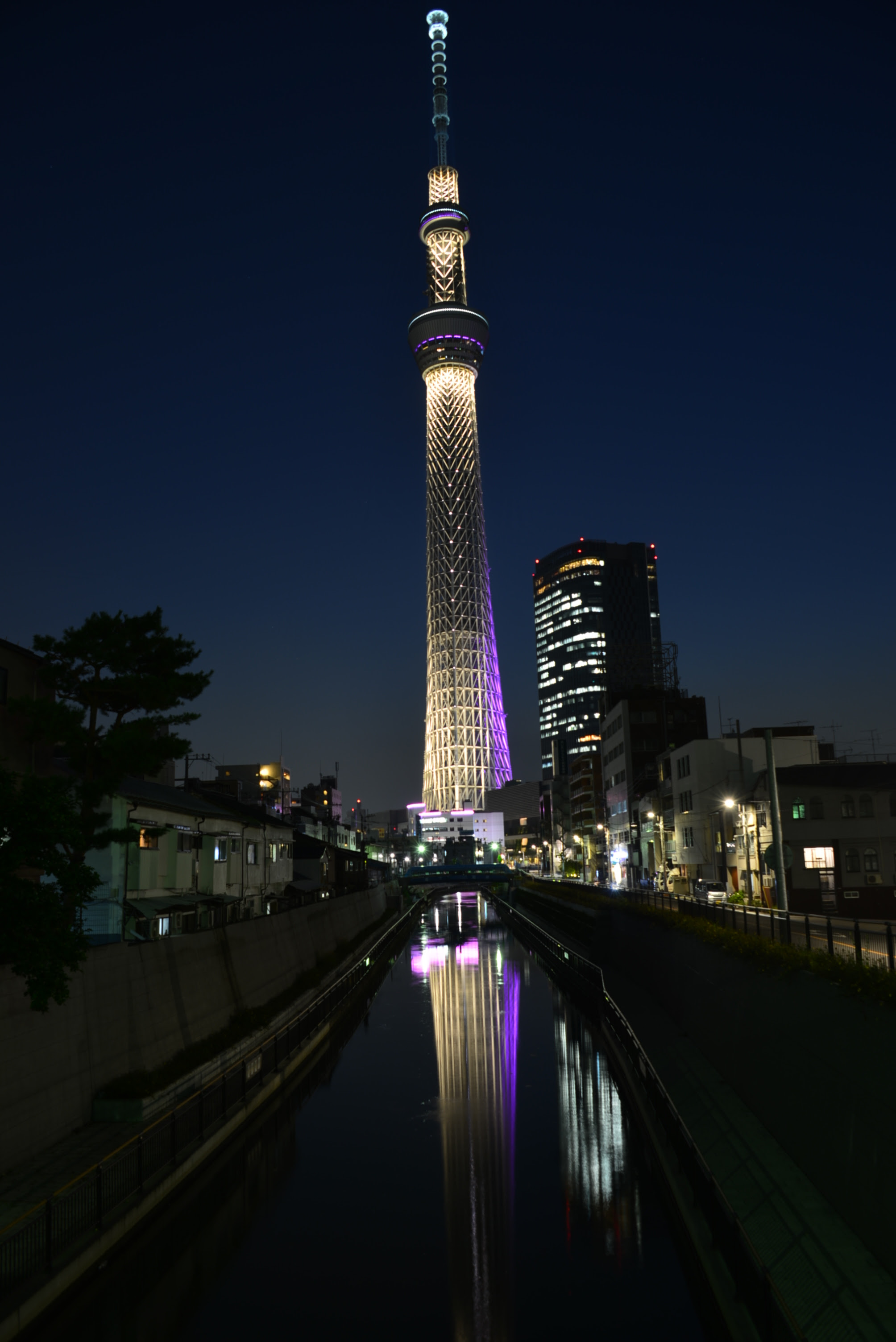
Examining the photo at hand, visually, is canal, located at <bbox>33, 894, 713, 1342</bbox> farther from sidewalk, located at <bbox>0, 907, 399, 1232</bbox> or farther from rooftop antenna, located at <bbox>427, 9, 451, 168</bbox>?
rooftop antenna, located at <bbox>427, 9, 451, 168</bbox>

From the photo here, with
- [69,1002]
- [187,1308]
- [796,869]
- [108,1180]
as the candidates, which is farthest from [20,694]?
[796,869]

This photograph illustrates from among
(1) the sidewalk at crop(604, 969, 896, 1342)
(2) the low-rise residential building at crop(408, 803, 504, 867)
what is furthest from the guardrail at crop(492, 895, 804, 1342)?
(2) the low-rise residential building at crop(408, 803, 504, 867)

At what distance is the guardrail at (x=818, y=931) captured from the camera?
49.2 feet

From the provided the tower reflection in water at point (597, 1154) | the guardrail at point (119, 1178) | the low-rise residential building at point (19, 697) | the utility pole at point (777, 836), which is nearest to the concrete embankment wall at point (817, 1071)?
the tower reflection in water at point (597, 1154)

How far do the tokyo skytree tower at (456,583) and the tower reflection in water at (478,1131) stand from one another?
105873 mm

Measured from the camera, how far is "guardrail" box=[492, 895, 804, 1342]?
445 inches

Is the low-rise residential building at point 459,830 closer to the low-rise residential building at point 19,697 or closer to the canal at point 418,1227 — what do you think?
the canal at point 418,1227

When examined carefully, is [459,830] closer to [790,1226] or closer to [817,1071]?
[817,1071]

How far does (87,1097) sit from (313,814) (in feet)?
318

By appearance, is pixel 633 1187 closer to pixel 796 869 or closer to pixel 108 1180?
pixel 108 1180

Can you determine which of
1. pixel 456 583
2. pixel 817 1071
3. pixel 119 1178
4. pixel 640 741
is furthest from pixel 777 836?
pixel 456 583

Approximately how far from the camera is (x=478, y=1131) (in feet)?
76.2

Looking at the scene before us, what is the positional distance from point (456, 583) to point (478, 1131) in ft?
450

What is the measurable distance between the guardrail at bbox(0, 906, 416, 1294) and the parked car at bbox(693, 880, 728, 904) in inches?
1116
